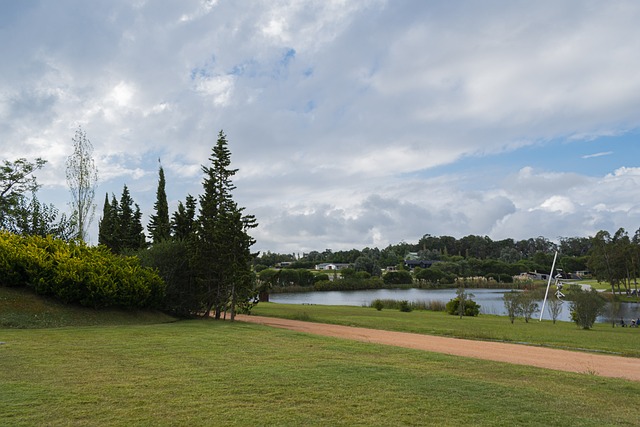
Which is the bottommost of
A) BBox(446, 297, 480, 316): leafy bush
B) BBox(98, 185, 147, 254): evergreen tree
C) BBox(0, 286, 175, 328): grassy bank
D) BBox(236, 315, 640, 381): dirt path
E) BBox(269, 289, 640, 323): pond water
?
BBox(269, 289, 640, 323): pond water

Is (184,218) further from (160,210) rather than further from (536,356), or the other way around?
(536,356)

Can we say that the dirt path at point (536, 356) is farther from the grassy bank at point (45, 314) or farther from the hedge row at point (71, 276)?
the grassy bank at point (45, 314)

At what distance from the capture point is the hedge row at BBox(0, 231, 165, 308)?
17891 mm

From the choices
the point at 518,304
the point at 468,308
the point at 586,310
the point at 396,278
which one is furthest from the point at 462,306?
the point at 396,278

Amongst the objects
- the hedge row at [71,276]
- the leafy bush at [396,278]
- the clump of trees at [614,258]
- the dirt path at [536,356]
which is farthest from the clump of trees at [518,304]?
the leafy bush at [396,278]

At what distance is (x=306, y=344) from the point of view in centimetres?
1339

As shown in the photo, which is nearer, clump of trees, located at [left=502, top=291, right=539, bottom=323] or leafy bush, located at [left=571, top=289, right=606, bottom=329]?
leafy bush, located at [left=571, top=289, right=606, bottom=329]

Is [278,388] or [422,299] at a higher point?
[278,388]

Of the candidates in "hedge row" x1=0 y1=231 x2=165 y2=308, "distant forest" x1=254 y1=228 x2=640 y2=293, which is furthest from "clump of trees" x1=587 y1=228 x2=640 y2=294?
"hedge row" x1=0 y1=231 x2=165 y2=308

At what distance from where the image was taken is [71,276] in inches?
697

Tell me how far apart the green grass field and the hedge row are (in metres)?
5.77

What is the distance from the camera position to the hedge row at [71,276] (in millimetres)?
17891

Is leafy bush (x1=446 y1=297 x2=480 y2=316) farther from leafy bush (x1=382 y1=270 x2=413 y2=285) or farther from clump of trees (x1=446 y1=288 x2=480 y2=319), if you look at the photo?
leafy bush (x1=382 y1=270 x2=413 y2=285)

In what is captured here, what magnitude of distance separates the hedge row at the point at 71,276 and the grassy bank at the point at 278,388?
19.0 feet
